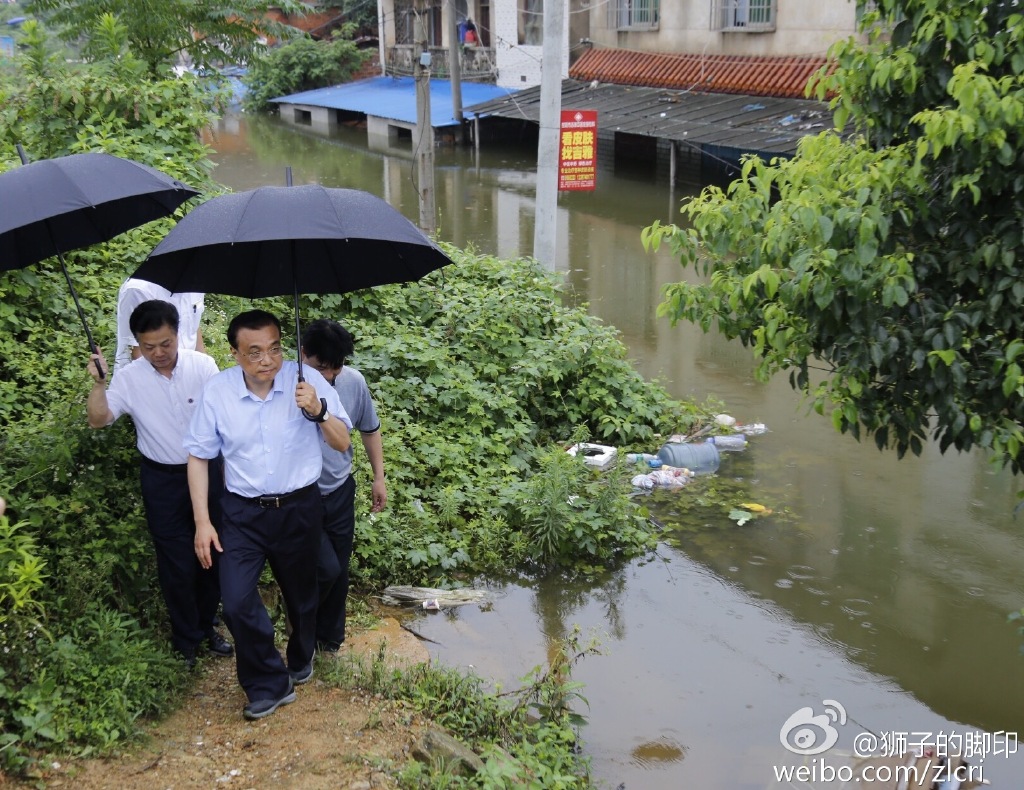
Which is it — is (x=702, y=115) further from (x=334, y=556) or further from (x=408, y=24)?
(x=334, y=556)

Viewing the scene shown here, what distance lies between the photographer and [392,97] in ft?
99.1

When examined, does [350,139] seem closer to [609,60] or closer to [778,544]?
[609,60]

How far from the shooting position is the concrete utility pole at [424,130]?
472 inches

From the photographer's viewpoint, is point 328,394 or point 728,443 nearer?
point 328,394

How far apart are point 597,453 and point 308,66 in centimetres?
3309

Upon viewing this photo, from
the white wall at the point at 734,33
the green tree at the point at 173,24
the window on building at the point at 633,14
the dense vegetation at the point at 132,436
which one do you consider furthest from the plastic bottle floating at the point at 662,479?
the window on building at the point at 633,14

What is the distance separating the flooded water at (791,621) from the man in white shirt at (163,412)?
1731 millimetres

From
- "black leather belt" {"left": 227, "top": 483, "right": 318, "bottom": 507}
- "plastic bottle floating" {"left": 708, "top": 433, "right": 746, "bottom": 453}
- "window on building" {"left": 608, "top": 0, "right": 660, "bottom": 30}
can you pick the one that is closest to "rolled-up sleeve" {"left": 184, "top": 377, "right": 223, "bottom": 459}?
"black leather belt" {"left": 227, "top": 483, "right": 318, "bottom": 507}

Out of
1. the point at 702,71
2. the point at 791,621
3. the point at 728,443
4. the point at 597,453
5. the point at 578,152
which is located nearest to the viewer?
the point at 791,621

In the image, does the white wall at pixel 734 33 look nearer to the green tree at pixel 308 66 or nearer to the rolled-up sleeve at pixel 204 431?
the rolled-up sleeve at pixel 204 431

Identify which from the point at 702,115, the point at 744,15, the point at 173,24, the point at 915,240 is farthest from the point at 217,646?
the point at 744,15

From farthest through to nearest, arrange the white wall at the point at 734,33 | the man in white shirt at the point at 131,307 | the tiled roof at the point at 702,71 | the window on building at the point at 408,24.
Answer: the window on building at the point at 408,24, the tiled roof at the point at 702,71, the white wall at the point at 734,33, the man in white shirt at the point at 131,307

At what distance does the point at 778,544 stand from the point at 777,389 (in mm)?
3229

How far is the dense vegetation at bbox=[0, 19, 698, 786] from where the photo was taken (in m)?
3.74
